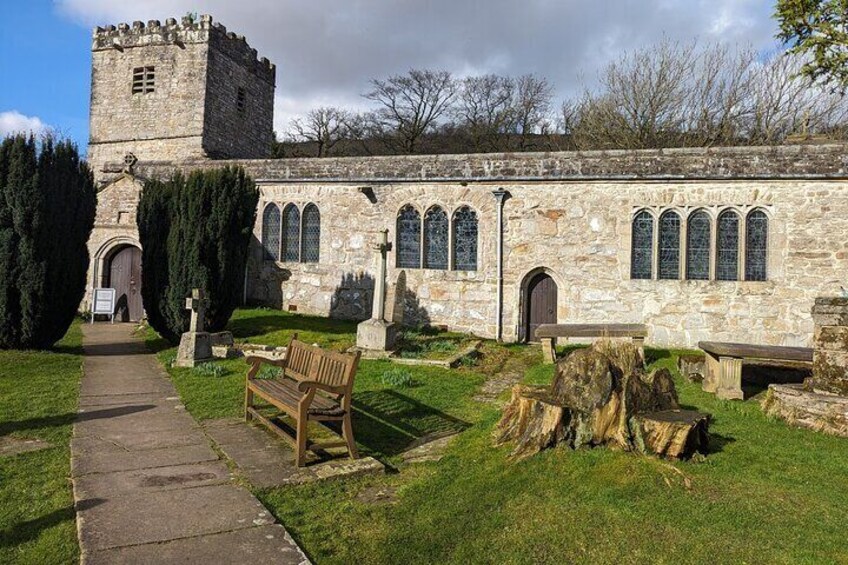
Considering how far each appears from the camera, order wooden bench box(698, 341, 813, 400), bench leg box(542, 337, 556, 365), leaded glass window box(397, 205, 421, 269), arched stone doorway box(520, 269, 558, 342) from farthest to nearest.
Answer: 1. leaded glass window box(397, 205, 421, 269)
2. arched stone doorway box(520, 269, 558, 342)
3. bench leg box(542, 337, 556, 365)
4. wooden bench box(698, 341, 813, 400)

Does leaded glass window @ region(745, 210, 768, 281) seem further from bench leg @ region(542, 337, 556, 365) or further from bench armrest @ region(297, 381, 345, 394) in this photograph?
bench armrest @ region(297, 381, 345, 394)

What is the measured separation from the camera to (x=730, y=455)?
505 centimetres

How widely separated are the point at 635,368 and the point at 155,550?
4052mm

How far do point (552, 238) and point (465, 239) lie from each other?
2.18m

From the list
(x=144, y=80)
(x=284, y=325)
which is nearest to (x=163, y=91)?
(x=144, y=80)

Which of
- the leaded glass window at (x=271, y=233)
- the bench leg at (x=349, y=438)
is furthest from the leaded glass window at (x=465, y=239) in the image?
the bench leg at (x=349, y=438)

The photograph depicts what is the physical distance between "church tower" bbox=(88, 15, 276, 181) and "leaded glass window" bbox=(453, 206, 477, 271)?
43.3 ft

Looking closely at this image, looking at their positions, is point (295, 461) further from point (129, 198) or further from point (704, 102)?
point (704, 102)

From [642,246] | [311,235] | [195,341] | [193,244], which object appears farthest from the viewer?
[311,235]

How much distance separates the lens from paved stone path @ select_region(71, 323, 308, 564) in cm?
352

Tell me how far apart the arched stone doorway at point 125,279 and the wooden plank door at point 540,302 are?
10999 mm

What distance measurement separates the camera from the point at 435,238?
15203 millimetres

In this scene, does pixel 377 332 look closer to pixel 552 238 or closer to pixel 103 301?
pixel 552 238

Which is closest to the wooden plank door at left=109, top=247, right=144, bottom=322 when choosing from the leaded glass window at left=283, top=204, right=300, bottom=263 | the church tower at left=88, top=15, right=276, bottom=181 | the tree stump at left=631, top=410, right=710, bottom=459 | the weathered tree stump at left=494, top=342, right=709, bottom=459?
the leaded glass window at left=283, top=204, right=300, bottom=263
